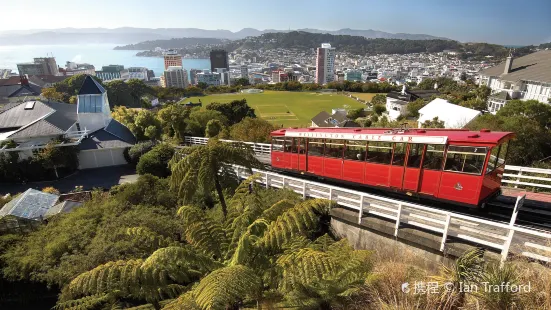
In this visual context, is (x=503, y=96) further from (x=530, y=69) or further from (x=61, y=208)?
(x=61, y=208)

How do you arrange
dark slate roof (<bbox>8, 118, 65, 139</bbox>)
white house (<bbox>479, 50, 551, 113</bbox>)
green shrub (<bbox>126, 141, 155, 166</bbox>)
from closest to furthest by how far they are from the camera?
dark slate roof (<bbox>8, 118, 65, 139</bbox>) < green shrub (<bbox>126, 141, 155, 166</bbox>) < white house (<bbox>479, 50, 551, 113</bbox>)

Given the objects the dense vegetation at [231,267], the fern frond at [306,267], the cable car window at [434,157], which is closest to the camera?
the fern frond at [306,267]

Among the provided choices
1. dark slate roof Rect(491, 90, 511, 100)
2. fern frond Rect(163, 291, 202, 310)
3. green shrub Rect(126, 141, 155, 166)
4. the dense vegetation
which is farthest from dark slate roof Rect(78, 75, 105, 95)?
dark slate roof Rect(491, 90, 511, 100)

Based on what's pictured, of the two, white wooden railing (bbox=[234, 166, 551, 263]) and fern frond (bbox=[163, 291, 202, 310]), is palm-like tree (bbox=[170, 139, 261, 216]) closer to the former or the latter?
white wooden railing (bbox=[234, 166, 551, 263])

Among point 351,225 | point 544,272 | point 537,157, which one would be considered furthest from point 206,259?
point 537,157

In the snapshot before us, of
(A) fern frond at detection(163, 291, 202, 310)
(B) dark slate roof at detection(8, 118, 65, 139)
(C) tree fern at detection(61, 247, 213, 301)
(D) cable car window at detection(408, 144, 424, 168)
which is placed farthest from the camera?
(B) dark slate roof at detection(8, 118, 65, 139)

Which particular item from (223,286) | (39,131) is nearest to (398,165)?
(223,286)

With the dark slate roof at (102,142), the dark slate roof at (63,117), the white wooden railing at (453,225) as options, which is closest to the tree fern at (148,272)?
the white wooden railing at (453,225)

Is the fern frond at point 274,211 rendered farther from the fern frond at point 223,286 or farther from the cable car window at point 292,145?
the cable car window at point 292,145
